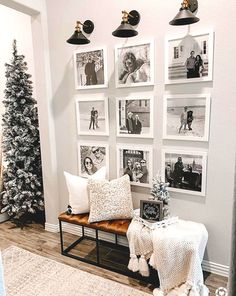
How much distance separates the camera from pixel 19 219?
11.8 ft

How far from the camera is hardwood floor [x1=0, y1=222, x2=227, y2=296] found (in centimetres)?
224

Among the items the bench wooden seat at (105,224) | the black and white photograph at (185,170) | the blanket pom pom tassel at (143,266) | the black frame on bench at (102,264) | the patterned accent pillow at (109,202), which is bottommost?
the black frame on bench at (102,264)

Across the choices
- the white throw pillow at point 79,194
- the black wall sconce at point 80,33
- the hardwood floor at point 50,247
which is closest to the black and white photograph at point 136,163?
the white throw pillow at point 79,194

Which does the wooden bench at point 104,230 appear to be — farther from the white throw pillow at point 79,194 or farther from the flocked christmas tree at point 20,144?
the flocked christmas tree at point 20,144

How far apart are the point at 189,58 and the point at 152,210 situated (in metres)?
1.39

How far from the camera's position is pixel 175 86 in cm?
230

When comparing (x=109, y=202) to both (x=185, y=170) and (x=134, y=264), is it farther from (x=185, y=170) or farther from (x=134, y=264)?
(x=185, y=170)

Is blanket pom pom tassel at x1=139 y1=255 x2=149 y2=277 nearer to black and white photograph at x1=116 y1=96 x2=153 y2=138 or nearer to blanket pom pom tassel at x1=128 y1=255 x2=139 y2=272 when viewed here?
blanket pom pom tassel at x1=128 y1=255 x2=139 y2=272

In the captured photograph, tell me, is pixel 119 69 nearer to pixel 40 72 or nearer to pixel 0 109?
pixel 40 72

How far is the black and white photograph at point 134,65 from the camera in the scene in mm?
2371

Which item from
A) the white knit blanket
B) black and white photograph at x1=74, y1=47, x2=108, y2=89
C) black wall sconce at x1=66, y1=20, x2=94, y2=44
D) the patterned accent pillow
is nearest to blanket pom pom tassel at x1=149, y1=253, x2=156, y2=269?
the white knit blanket

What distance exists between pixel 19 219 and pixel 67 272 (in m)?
1.54

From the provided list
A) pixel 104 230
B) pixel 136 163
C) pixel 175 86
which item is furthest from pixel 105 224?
pixel 175 86

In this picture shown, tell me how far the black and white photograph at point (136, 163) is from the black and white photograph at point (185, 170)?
0.17 metres
